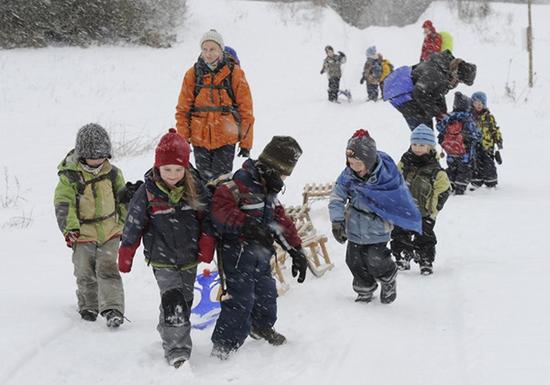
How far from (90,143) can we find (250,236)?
156cm

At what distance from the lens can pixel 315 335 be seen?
480 cm

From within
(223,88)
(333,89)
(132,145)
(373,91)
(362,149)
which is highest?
(223,88)

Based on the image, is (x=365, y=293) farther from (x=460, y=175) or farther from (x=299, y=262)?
(x=460, y=175)

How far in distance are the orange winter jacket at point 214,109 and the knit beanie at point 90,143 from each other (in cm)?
162

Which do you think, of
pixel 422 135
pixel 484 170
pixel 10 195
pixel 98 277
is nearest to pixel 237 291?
pixel 98 277

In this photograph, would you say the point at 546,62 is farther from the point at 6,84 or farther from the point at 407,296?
the point at 407,296

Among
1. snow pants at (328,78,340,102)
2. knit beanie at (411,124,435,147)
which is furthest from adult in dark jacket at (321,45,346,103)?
knit beanie at (411,124,435,147)

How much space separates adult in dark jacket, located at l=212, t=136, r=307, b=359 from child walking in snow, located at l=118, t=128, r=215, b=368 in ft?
0.61

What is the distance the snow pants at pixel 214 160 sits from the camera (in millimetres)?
6594

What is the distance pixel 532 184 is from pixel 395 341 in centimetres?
721

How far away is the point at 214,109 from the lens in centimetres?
646

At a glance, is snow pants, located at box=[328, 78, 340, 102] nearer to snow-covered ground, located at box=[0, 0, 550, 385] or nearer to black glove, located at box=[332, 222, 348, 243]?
snow-covered ground, located at box=[0, 0, 550, 385]

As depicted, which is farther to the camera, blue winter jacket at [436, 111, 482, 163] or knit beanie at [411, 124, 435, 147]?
blue winter jacket at [436, 111, 482, 163]

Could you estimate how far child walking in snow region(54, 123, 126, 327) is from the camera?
4.84 m
